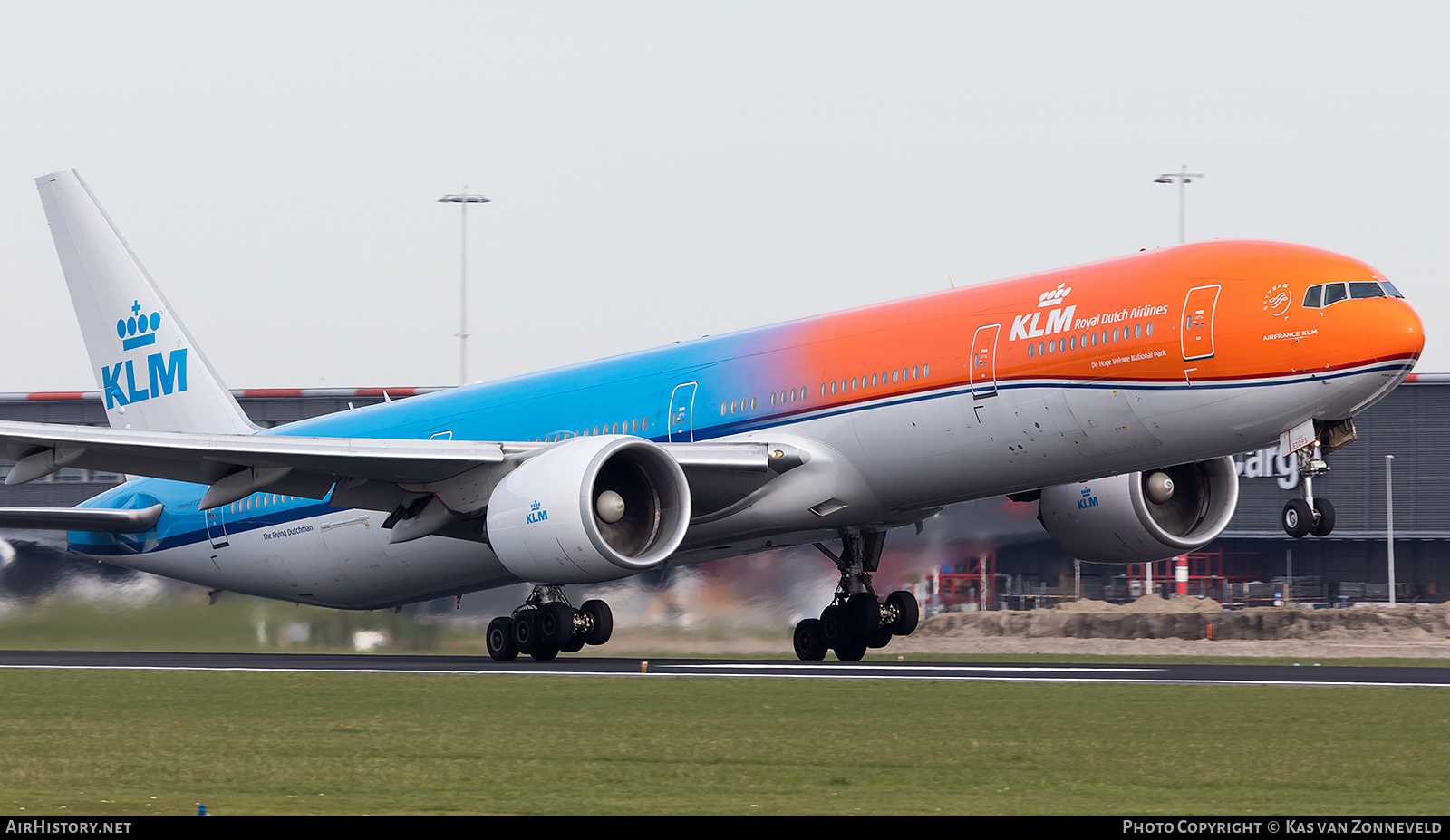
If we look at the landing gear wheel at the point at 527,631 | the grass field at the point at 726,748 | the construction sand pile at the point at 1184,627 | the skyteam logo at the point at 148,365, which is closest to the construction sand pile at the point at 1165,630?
the construction sand pile at the point at 1184,627

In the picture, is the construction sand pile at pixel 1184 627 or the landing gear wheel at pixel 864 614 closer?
the landing gear wheel at pixel 864 614

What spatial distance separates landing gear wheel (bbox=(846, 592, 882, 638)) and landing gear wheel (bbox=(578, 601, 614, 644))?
13.7 ft

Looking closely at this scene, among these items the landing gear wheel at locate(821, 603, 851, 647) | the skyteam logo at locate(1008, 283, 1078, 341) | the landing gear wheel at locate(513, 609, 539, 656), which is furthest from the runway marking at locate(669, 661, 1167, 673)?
the skyteam logo at locate(1008, 283, 1078, 341)

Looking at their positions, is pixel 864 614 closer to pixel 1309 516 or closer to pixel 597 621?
pixel 597 621

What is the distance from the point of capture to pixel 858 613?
28984 millimetres

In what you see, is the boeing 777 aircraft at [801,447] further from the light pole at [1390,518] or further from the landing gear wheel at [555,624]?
the light pole at [1390,518]

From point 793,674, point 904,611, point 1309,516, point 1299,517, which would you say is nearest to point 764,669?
point 793,674

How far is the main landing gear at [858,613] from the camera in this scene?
29.0 m

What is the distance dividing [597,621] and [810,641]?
12.2 ft

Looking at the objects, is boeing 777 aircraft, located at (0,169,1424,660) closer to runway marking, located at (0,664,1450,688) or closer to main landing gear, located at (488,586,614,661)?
main landing gear, located at (488,586,614,661)

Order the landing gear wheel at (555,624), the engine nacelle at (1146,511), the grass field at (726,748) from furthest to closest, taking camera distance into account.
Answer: the landing gear wheel at (555,624) → the engine nacelle at (1146,511) → the grass field at (726,748)

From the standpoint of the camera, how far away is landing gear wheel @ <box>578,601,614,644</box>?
29.6 m

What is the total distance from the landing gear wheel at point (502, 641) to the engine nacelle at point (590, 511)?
4.42m

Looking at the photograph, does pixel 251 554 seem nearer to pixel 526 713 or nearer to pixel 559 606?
pixel 559 606
